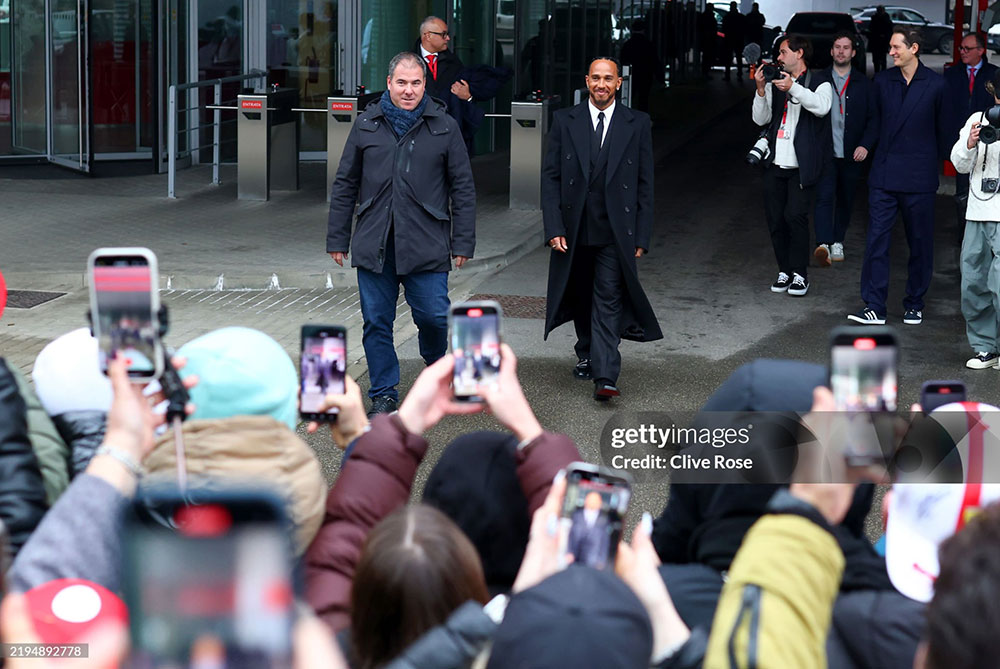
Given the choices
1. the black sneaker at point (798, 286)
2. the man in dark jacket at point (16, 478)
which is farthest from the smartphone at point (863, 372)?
the black sneaker at point (798, 286)

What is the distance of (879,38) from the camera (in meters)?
35.4

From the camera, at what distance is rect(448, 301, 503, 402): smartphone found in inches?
126

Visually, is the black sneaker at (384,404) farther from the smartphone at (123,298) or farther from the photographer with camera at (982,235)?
the smartphone at (123,298)

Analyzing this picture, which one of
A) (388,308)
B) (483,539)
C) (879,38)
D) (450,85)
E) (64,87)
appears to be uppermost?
(879,38)

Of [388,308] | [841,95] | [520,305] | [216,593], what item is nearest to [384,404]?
[388,308]

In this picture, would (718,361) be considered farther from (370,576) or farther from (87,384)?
(370,576)

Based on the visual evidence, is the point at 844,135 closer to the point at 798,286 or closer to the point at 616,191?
the point at 798,286

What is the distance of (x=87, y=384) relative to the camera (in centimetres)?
346

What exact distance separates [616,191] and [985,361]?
2.58 m

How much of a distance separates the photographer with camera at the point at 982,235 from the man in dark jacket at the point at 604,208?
1951mm

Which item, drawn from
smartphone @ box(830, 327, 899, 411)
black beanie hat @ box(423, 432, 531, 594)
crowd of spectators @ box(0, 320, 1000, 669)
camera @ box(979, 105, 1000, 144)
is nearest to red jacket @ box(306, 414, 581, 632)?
crowd of spectators @ box(0, 320, 1000, 669)

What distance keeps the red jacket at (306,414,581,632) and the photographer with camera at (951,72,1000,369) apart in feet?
19.2

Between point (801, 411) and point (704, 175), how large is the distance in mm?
15610

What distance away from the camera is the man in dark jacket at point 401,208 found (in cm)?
724
